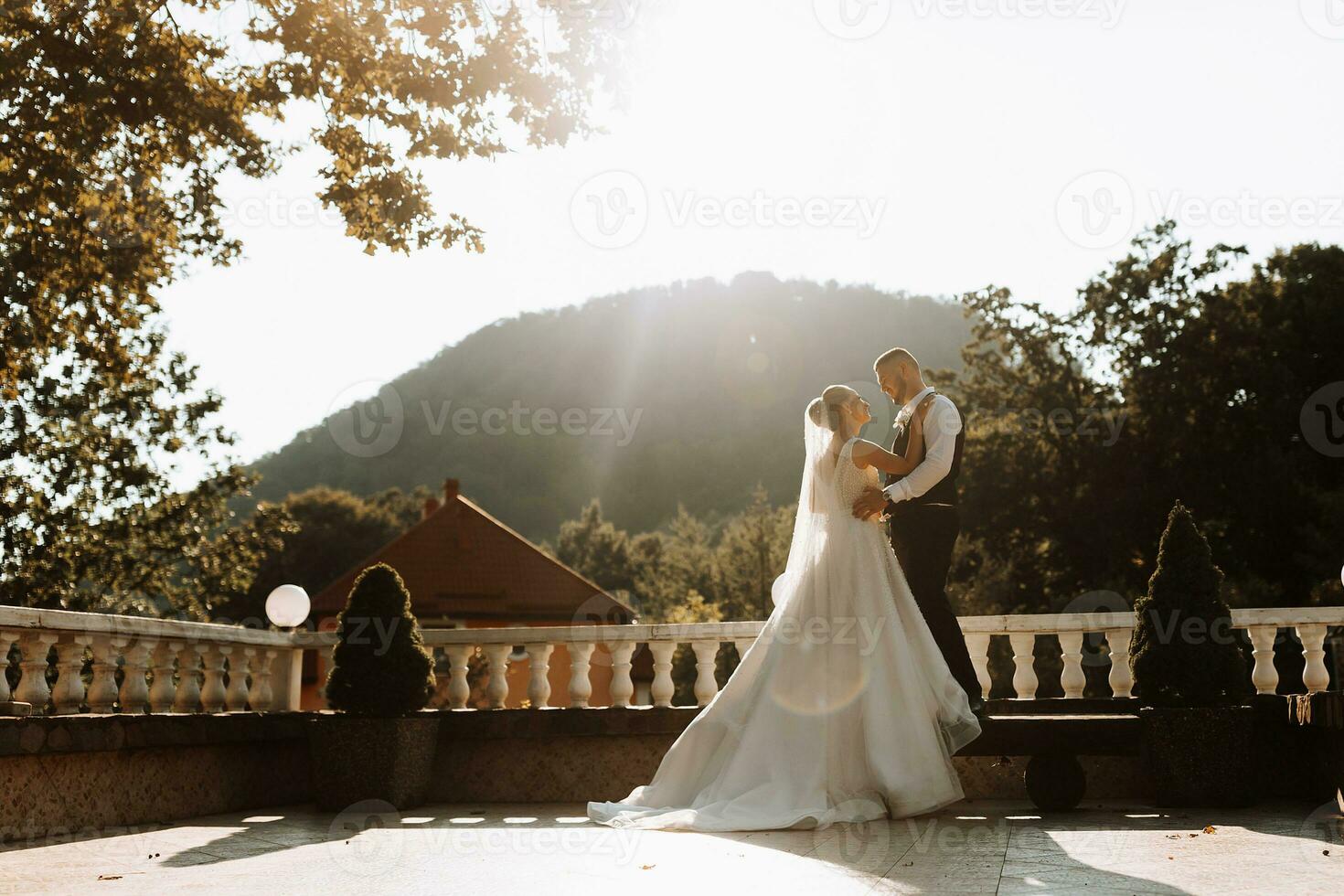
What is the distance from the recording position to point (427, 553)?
3741cm

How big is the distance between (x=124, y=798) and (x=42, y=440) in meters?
24.7

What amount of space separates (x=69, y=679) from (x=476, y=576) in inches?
1193

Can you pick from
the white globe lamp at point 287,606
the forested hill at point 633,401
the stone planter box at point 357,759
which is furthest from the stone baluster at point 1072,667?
the forested hill at point 633,401

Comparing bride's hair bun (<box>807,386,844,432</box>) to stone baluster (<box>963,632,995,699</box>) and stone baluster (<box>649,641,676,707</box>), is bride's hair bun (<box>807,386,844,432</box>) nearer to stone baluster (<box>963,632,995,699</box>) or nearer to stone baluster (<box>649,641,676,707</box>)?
stone baluster (<box>963,632,995,699</box>)

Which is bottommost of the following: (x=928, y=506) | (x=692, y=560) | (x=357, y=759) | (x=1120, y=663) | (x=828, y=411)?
(x=692, y=560)

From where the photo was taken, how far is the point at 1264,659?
26.7ft

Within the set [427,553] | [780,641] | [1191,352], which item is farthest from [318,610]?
[780,641]

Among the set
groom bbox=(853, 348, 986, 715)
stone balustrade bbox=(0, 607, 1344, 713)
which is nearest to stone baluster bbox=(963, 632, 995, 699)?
stone balustrade bbox=(0, 607, 1344, 713)

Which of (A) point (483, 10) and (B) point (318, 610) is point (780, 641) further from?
(B) point (318, 610)

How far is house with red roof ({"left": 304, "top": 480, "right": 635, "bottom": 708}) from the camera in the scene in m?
36.4

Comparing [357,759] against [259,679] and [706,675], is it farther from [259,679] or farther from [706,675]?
[706,675]

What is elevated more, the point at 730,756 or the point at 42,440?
the point at 42,440

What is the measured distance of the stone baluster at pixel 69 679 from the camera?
7.00 meters

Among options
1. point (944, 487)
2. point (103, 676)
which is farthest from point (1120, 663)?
point (103, 676)
